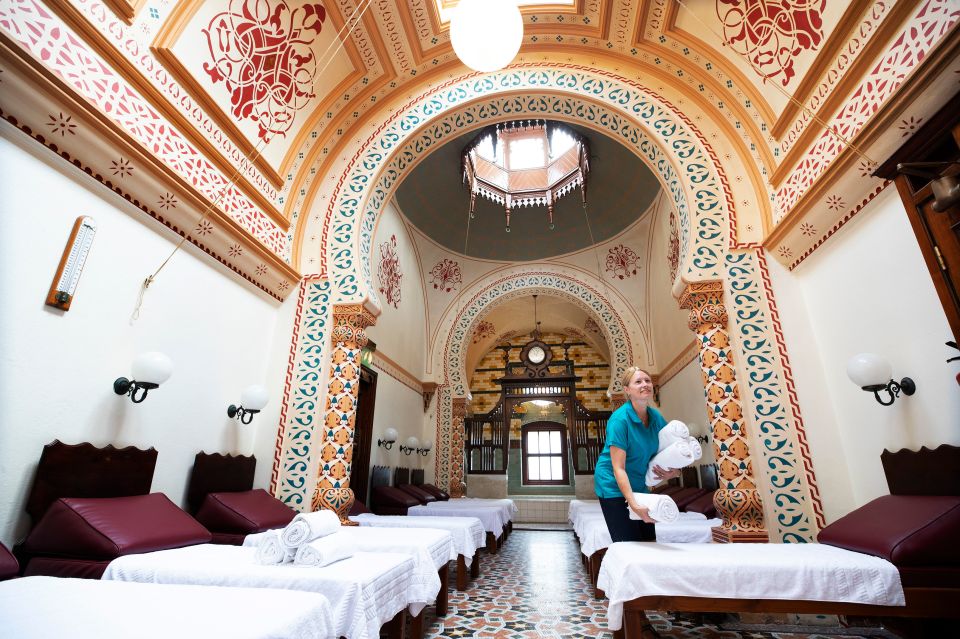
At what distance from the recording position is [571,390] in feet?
41.1

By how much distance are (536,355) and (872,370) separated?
10.2 metres

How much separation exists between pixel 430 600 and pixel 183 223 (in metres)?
3.59

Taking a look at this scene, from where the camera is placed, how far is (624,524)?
2748 millimetres

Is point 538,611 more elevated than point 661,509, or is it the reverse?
point 661,509

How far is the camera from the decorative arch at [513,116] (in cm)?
486

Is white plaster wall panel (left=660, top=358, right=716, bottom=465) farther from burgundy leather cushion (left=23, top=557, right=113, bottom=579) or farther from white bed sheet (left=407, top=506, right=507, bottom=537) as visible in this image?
burgundy leather cushion (left=23, top=557, right=113, bottom=579)

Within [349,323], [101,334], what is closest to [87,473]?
[101,334]

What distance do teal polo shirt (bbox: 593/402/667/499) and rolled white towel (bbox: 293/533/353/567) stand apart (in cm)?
160

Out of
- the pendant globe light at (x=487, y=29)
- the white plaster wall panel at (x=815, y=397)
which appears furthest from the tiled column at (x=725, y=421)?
the pendant globe light at (x=487, y=29)

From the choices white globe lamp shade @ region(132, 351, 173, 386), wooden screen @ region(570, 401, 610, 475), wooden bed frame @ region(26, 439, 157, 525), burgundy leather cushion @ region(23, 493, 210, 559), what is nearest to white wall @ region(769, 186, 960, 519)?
burgundy leather cushion @ region(23, 493, 210, 559)

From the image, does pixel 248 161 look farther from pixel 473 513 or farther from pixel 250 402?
pixel 473 513

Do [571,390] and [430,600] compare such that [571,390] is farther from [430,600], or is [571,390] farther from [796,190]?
[430,600]

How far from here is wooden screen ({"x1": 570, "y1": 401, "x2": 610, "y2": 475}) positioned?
11961 millimetres

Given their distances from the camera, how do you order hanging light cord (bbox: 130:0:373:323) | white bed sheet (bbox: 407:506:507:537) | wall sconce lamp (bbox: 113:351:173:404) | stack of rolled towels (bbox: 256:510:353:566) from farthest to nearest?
white bed sheet (bbox: 407:506:507:537) < hanging light cord (bbox: 130:0:373:323) < wall sconce lamp (bbox: 113:351:173:404) < stack of rolled towels (bbox: 256:510:353:566)
